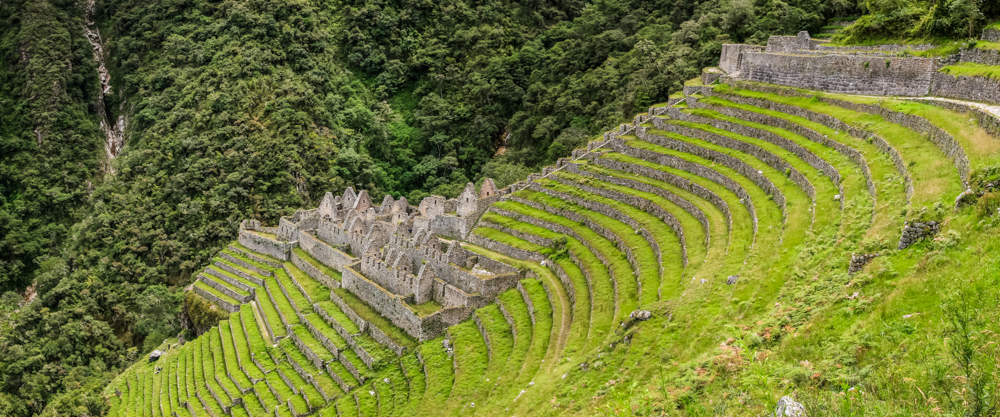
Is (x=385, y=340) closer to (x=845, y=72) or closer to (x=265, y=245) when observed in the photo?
(x=265, y=245)

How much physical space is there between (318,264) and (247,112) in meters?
30.1

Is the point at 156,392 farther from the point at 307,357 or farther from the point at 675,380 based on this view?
the point at 675,380

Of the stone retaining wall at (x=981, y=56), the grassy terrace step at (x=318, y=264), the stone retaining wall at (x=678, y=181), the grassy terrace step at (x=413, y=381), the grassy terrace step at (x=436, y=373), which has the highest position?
the stone retaining wall at (x=981, y=56)

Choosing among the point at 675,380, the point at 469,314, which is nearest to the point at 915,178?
the point at 675,380

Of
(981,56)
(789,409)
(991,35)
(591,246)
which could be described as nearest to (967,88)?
(981,56)

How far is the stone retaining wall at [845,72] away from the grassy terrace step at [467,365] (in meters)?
19.6

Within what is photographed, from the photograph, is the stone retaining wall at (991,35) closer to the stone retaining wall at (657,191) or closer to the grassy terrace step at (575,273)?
the stone retaining wall at (657,191)

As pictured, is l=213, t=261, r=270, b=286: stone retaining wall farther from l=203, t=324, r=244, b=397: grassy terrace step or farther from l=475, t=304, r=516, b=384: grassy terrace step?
l=475, t=304, r=516, b=384: grassy terrace step

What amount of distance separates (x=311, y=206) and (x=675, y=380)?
165 feet

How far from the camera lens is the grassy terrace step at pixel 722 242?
1873 centimetres

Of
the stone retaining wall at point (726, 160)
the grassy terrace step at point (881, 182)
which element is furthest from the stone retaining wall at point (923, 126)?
the stone retaining wall at point (726, 160)

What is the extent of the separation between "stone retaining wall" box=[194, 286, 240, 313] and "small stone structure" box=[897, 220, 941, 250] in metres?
35.2

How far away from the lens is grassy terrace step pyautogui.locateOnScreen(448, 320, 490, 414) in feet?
69.1

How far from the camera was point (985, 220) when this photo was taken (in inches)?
468
